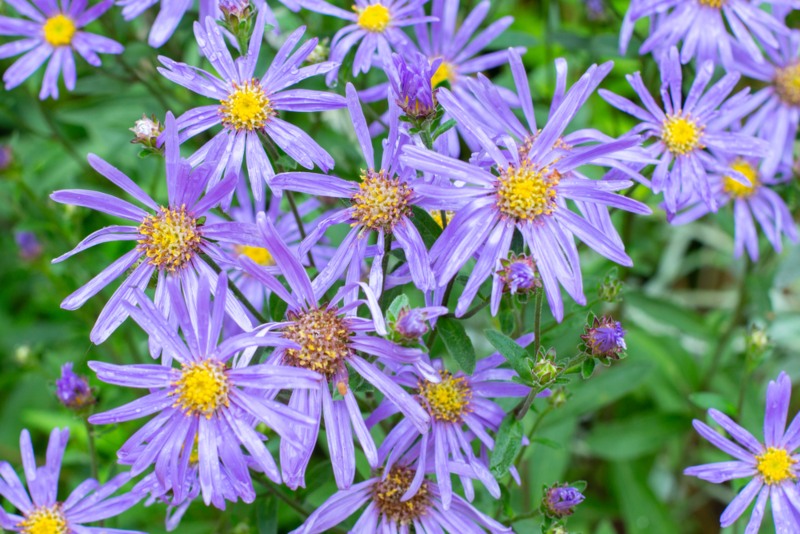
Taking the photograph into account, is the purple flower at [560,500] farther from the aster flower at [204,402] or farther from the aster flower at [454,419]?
the aster flower at [204,402]

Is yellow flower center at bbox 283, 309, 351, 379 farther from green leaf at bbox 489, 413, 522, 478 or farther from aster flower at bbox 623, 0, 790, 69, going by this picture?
aster flower at bbox 623, 0, 790, 69

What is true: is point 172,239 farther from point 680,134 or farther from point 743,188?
point 743,188

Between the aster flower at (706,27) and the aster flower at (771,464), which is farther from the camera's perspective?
the aster flower at (706,27)

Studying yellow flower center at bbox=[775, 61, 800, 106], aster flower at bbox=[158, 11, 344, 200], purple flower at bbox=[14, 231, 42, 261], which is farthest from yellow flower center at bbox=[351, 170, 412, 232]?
purple flower at bbox=[14, 231, 42, 261]

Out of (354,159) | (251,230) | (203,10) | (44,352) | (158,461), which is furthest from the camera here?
(44,352)

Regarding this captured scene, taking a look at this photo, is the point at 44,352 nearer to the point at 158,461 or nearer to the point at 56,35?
the point at 56,35

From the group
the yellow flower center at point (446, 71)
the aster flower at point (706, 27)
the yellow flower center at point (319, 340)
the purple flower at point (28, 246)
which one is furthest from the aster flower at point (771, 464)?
the purple flower at point (28, 246)

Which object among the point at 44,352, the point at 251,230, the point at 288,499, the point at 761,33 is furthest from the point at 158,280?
the point at 761,33
